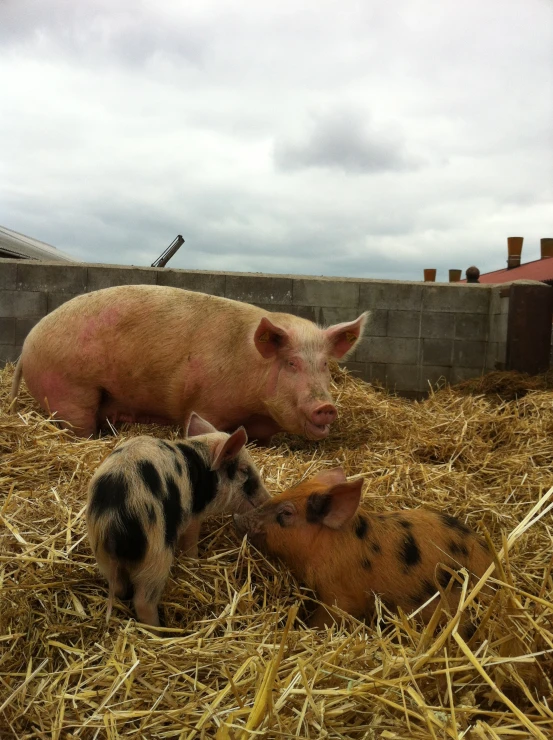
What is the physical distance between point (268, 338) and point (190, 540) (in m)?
2.16

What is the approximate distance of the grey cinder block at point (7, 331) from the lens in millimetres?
6965

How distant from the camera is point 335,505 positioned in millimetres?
2521

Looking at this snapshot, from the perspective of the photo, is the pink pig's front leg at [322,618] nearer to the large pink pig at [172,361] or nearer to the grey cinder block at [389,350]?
the large pink pig at [172,361]

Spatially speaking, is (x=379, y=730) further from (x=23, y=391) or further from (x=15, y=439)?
(x=23, y=391)

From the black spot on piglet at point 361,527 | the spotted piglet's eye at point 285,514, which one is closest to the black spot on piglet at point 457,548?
the black spot on piglet at point 361,527

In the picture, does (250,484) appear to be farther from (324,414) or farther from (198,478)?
(324,414)

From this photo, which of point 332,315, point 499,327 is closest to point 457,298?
point 499,327

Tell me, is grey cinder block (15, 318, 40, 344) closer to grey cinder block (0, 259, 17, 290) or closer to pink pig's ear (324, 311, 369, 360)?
grey cinder block (0, 259, 17, 290)

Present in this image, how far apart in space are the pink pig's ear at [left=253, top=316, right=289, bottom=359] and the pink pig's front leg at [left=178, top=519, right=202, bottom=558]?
6.70 feet

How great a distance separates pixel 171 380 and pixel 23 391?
6.10 feet

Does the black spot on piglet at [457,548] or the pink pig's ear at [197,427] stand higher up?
the pink pig's ear at [197,427]

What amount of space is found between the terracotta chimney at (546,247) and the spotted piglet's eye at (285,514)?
16.5 m

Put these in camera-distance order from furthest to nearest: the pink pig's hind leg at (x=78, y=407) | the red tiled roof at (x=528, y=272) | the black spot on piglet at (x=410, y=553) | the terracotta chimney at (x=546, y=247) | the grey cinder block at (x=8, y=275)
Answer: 1. the terracotta chimney at (x=546, y=247)
2. the red tiled roof at (x=528, y=272)
3. the grey cinder block at (x=8, y=275)
4. the pink pig's hind leg at (x=78, y=407)
5. the black spot on piglet at (x=410, y=553)

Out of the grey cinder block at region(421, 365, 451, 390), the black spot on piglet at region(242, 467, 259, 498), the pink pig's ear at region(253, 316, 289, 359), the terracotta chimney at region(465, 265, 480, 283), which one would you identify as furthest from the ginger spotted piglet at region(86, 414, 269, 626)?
the terracotta chimney at region(465, 265, 480, 283)
